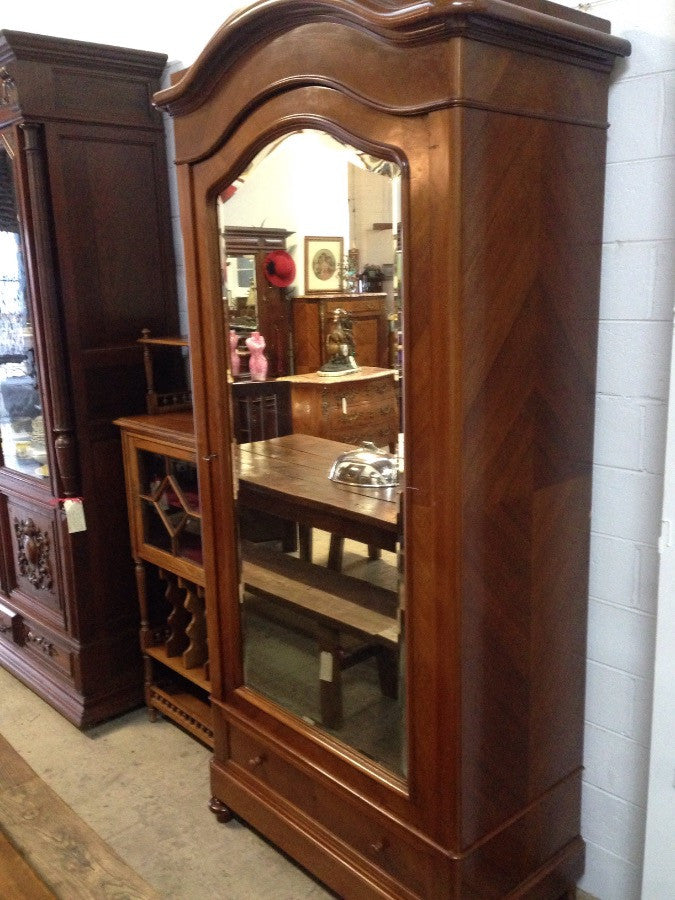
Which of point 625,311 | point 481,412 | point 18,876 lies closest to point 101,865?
point 18,876

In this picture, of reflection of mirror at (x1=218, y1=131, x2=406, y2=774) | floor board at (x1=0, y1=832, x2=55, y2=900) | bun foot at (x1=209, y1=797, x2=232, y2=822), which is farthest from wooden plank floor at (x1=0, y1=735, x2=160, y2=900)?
reflection of mirror at (x1=218, y1=131, x2=406, y2=774)

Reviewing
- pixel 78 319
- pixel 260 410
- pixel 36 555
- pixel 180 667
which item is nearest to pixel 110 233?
pixel 78 319

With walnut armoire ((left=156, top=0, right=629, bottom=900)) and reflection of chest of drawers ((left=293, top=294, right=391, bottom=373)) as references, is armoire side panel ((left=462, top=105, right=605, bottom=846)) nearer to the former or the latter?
walnut armoire ((left=156, top=0, right=629, bottom=900))

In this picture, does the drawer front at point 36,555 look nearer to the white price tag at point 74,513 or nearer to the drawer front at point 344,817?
the white price tag at point 74,513

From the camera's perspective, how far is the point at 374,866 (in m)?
1.53

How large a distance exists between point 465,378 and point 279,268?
0.53 m

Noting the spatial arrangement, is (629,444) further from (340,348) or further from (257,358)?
(257,358)

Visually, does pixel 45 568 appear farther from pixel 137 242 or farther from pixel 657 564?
pixel 657 564

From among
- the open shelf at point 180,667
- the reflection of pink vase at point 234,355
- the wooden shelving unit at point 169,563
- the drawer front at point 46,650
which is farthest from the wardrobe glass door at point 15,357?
the reflection of pink vase at point 234,355

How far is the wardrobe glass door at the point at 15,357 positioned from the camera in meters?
2.25

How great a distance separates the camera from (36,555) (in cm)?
249

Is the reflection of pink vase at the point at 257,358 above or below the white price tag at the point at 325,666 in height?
above

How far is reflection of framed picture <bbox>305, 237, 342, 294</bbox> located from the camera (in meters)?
1.44

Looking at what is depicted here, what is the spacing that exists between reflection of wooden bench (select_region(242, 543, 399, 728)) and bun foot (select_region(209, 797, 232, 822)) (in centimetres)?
54
